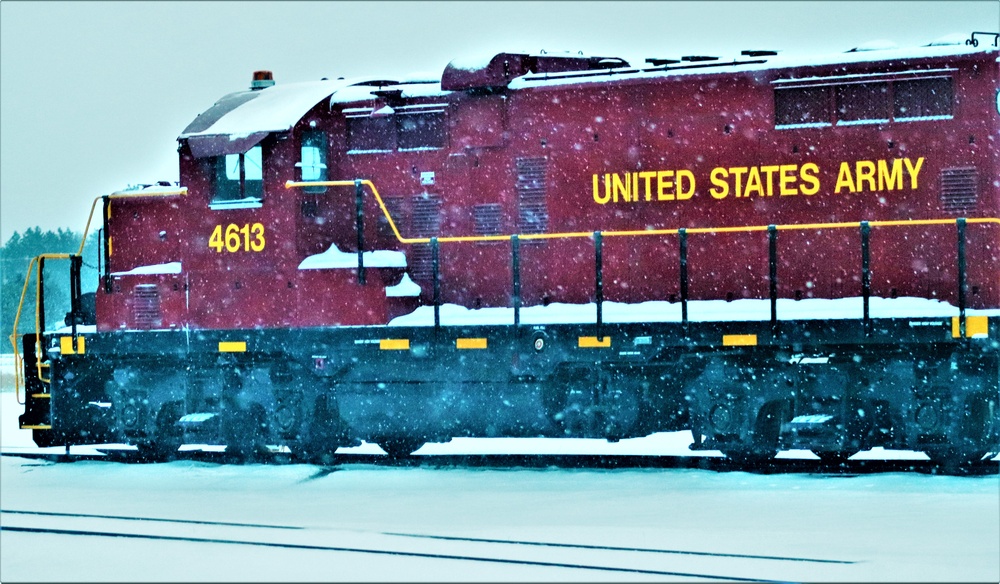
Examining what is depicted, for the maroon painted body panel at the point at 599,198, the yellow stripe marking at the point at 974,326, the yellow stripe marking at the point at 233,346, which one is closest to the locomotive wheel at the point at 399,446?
the maroon painted body panel at the point at 599,198

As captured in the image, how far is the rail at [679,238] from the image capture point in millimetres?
10922

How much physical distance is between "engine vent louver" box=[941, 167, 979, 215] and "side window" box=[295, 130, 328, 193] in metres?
5.59

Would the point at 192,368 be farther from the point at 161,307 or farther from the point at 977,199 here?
the point at 977,199

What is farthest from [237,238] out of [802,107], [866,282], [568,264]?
[866,282]

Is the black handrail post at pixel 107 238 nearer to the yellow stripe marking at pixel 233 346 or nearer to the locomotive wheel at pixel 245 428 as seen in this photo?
the yellow stripe marking at pixel 233 346


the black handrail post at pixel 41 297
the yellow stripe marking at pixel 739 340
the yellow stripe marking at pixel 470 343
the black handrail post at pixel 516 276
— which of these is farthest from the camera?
the black handrail post at pixel 41 297

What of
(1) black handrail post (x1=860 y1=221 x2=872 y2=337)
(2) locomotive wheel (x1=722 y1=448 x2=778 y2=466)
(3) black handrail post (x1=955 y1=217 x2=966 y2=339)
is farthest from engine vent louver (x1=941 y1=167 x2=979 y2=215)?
(2) locomotive wheel (x1=722 y1=448 x2=778 y2=466)

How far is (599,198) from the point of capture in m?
12.2

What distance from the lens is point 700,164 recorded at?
11922 mm

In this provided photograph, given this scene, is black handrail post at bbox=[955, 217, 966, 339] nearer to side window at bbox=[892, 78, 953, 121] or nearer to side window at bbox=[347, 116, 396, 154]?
side window at bbox=[892, 78, 953, 121]

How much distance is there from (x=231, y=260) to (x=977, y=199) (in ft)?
22.3

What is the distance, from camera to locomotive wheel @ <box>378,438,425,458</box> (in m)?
13.5

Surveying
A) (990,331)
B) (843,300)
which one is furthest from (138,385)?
(990,331)

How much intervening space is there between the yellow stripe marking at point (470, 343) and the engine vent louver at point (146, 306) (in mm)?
3186
